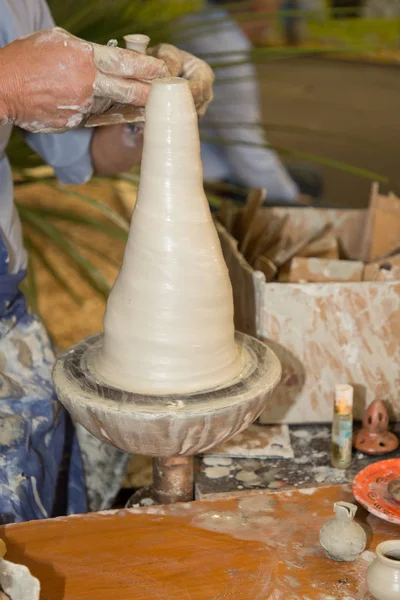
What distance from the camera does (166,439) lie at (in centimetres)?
107

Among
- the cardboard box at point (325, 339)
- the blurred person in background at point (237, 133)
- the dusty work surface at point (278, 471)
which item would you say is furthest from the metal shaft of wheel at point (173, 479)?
the blurred person in background at point (237, 133)

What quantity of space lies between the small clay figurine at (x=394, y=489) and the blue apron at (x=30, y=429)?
0.57 m

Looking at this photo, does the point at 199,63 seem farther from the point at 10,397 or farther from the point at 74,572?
the point at 74,572

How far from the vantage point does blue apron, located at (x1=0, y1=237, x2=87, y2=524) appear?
1285mm

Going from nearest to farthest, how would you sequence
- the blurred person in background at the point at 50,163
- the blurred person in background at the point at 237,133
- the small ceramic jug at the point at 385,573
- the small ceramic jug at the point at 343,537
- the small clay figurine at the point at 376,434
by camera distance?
the small ceramic jug at the point at 385,573, the small ceramic jug at the point at 343,537, the blurred person in background at the point at 50,163, the small clay figurine at the point at 376,434, the blurred person in background at the point at 237,133

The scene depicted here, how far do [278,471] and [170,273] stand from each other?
0.47 metres

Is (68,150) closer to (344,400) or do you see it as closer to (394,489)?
(344,400)

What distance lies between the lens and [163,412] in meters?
1.04

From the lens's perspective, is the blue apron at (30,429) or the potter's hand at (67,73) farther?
the blue apron at (30,429)

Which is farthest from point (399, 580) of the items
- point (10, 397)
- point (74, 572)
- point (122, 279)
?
point (10, 397)

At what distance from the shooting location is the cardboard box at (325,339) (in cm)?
146

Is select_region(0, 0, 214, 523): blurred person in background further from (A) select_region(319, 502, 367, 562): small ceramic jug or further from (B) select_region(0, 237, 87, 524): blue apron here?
(A) select_region(319, 502, 367, 562): small ceramic jug

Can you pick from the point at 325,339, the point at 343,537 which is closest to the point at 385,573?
the point at 343,537

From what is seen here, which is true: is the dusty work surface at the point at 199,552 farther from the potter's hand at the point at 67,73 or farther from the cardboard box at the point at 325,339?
the potter's hand at the point at 67,73
